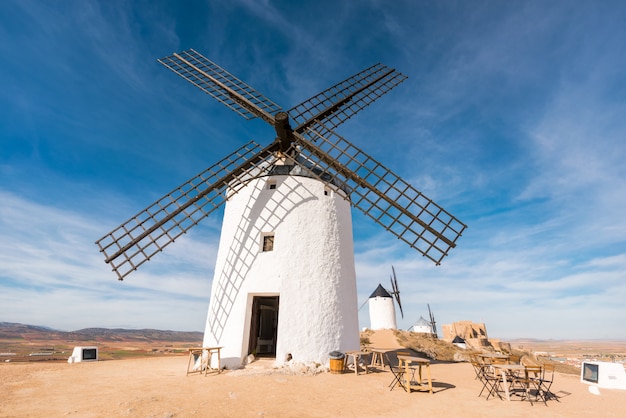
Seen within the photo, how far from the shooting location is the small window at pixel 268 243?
40.1 ft

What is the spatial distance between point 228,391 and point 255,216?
6819mm

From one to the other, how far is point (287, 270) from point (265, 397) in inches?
197

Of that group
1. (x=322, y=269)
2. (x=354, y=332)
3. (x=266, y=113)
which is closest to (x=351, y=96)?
(x=266, y=113)

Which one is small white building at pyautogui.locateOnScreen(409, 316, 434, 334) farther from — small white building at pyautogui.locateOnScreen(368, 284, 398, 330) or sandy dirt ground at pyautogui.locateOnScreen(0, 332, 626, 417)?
sandy dirt ground at pyautogui.locateOnScreen(0, 332, 626, 417)

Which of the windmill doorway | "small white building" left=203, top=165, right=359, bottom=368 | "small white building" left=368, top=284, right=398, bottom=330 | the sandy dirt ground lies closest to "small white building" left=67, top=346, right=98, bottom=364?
the sandy dirt ground

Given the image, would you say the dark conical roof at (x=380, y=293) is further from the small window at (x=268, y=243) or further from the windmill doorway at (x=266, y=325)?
the small window at (x=268, y=243)

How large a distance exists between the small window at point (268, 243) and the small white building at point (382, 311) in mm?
28440

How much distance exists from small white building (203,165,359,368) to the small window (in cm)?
4

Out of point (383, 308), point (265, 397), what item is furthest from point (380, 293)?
point (265, 397)

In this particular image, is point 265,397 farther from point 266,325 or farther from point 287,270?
point 266,325

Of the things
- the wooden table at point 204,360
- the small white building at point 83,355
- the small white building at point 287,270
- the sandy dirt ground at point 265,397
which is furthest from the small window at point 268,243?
the small white building at point 83,355

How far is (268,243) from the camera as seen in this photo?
40.5 feet

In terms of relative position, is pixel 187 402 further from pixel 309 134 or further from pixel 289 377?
pixel 309 134

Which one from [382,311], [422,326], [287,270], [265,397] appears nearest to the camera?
[265,397]
